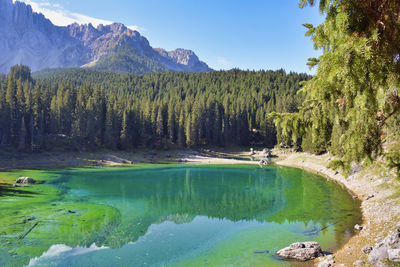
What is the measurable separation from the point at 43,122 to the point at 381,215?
86.7m

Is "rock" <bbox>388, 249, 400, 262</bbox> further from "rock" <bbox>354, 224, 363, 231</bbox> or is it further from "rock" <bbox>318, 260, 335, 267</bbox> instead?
"rock" <bbox>354, 224, 363, 231</bbox>

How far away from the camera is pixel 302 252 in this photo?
13.8 m

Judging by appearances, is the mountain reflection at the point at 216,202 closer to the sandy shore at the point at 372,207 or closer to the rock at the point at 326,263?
the sandy shore at the point at 372,207

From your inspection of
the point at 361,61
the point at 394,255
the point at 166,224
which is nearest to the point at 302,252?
the point at 394,255

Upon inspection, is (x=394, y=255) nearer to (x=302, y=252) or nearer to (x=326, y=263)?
(x=326, y=263)

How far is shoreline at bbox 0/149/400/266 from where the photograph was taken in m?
15.1

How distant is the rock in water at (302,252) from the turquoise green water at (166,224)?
0.76 meters

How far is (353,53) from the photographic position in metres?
4.70

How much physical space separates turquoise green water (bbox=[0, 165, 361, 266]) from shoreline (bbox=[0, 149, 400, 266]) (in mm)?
1344

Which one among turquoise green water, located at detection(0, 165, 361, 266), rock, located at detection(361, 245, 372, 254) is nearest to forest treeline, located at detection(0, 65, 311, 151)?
turquoise green water, located at detection(0, 165, 361, 266)

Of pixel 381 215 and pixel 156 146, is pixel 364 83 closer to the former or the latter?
pixel 381 215

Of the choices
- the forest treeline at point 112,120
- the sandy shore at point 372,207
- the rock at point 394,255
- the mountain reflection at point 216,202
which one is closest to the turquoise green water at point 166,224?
the mountain reflection at point 216,202

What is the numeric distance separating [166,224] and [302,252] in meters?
11.4

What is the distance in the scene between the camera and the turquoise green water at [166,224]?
605 inches
